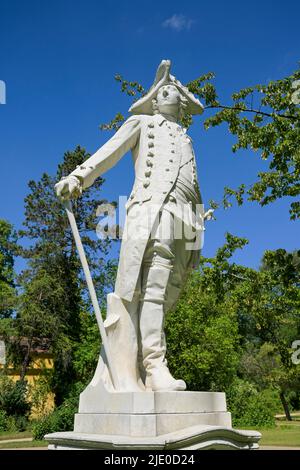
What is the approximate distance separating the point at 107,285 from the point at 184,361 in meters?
6.79

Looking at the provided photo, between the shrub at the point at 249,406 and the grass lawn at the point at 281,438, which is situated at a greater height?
the shrub at the point at 249,406

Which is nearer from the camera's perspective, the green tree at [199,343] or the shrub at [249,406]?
the shrub at [249,406]

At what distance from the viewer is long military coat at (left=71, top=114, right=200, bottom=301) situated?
5143 mm

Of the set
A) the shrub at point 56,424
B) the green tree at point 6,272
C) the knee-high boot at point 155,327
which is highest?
the green tree at point 6,272

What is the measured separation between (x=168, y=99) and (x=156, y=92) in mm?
180

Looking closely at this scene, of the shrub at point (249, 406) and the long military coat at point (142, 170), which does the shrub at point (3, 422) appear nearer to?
the shrub at point (249, 406)

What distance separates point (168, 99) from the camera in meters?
5.91

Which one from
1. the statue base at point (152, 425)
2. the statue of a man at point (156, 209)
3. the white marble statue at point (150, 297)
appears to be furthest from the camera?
the statue of a man at point (156, 209)

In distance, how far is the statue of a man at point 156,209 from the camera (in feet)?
16.6

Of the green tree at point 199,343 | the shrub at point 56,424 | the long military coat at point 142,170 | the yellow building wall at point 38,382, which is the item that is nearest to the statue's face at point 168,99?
the long military coat at point 142,170

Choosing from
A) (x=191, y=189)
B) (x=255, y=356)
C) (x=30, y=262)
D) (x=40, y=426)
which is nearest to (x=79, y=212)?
(x=30, y=262)

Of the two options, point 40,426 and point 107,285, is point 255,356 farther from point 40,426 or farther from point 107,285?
point 40,426

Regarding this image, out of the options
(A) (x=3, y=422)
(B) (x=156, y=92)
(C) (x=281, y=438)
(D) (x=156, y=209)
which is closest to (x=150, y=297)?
(D) (x=156, y=209)

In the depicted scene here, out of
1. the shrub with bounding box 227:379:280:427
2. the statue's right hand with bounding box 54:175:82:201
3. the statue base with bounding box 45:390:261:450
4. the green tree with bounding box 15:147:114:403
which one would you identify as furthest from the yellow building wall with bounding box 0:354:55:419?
the statue's right hand with bounding box 54:175:82:201
